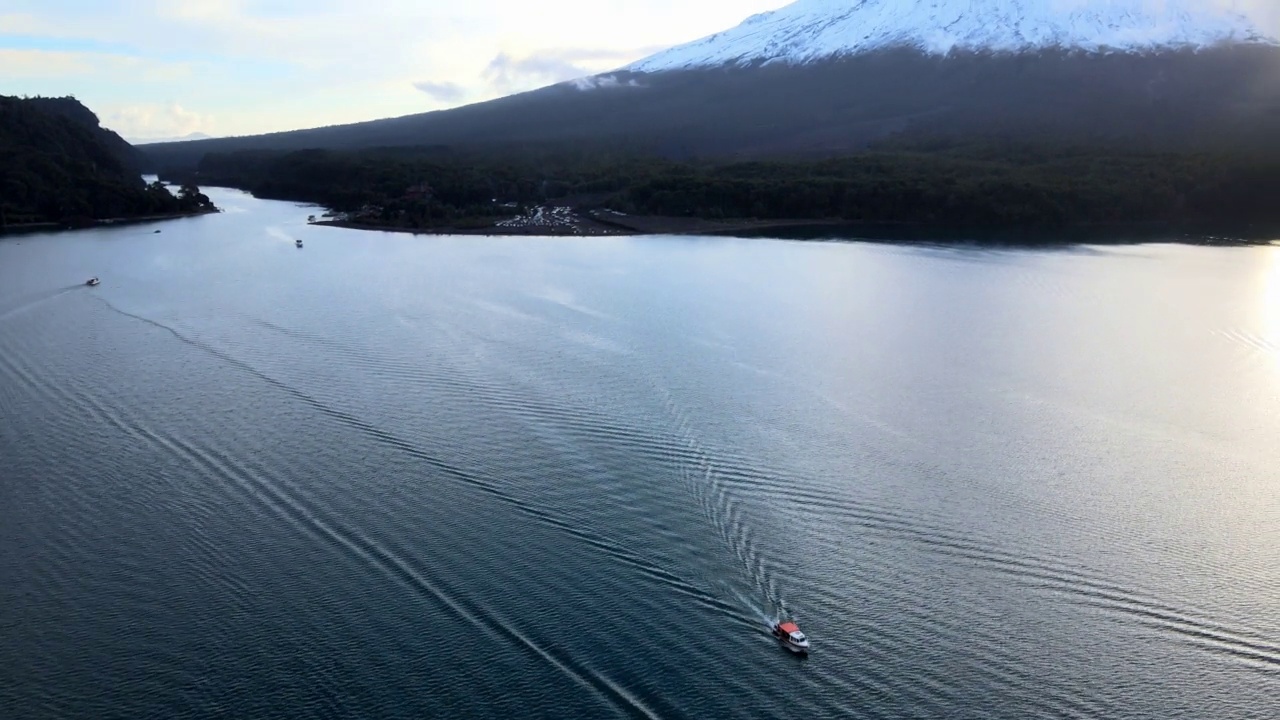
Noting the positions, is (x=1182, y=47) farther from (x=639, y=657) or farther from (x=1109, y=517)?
(x=639, y=657)

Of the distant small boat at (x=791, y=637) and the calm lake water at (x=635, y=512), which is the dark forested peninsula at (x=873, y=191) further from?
the distant small boat at (x=791, y=637)

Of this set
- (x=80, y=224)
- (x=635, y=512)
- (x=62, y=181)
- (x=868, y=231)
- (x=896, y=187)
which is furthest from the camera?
(x=896, y=187)

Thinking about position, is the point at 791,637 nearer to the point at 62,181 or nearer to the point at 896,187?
the point at 896,187

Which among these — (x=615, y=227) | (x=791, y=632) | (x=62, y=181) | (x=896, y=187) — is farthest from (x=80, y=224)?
(x=791, y=632)

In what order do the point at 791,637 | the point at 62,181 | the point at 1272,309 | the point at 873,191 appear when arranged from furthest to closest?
the point at 873,191
the point at 62,181
the point at 1272,309
the point at 791,637

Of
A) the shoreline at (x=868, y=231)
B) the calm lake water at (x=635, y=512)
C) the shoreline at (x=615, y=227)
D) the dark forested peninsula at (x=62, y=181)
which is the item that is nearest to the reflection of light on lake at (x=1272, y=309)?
the calm lake water at (x=635, y=512)
